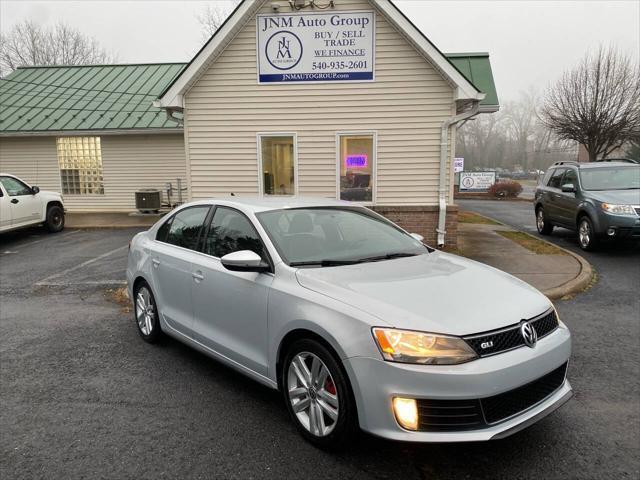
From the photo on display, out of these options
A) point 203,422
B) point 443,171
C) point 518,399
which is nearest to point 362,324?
point 518,399

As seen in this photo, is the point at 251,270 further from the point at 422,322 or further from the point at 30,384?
the point at 30,384

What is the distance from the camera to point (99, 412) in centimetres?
358

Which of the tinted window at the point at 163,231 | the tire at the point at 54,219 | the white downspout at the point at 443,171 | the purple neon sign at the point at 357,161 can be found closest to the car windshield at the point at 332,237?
the tinted window at the point at 163,231

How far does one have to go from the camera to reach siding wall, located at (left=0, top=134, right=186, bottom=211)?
1675cm

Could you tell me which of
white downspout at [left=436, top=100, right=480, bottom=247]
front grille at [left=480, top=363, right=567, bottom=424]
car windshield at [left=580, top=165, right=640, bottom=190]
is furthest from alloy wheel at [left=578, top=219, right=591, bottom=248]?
front grille at [left=480, top=363, right=567, bottom=424]

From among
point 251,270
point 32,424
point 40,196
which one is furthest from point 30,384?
point 40,196

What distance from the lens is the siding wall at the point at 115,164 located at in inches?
659

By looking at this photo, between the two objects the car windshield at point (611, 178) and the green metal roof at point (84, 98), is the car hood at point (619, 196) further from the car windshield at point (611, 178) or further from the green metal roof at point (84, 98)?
the green metal roof at point (84, 98)

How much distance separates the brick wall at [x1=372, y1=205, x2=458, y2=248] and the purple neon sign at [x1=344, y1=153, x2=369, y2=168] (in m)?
0.97

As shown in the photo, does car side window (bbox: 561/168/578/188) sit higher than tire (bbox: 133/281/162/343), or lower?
higher

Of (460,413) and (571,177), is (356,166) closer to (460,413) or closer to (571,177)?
(571,177)

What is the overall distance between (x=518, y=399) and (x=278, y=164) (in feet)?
27.5

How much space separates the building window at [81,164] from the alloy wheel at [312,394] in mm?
16297

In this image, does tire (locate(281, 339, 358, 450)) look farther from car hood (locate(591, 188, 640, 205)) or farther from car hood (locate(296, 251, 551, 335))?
car hood (locate(591, 188, 640, 205))
